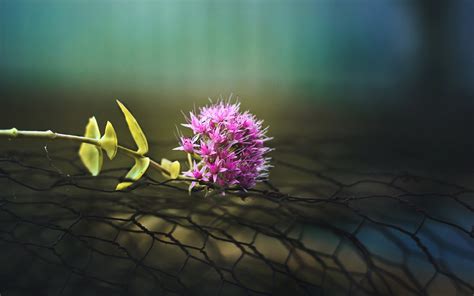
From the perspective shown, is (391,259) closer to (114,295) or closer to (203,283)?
(203,283)

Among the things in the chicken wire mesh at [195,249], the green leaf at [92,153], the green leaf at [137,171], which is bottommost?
the chicken wire mesh at [195,249]

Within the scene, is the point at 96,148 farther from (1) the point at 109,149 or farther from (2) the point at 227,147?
(2) the point at 227,147

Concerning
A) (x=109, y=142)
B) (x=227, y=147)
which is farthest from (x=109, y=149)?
(x=227, y=147)

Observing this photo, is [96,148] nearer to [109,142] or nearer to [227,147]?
[109,142]

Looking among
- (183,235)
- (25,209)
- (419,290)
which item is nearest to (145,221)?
(183,235)
